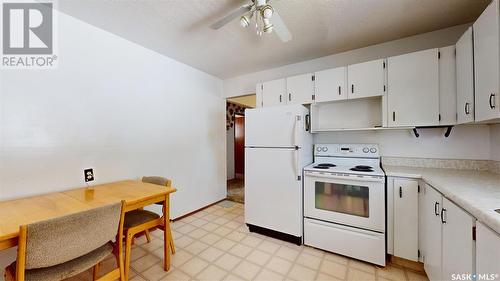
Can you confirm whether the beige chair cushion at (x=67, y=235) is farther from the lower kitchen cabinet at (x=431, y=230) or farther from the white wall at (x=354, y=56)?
the white wall at (x=354, y=56)

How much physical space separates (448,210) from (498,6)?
4.13 feet

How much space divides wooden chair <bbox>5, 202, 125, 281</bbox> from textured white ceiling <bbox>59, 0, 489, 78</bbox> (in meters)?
1.74

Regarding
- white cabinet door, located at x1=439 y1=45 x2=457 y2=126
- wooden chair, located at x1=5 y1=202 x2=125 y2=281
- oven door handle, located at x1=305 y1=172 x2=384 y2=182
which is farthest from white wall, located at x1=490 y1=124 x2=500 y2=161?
wooden chair, located at x1=5 y1=202 x2=125 y2=281

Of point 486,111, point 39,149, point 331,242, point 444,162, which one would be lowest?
point 331,242

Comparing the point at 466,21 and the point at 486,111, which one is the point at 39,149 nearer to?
the point at 486,111

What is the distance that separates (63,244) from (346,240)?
7.20ft

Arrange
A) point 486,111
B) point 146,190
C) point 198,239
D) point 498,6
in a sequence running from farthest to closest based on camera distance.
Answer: point 198,239 → point 146,190 → point 486,111 → point 498,6

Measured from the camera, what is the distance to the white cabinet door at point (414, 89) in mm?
1838

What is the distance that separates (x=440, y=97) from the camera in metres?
1.82

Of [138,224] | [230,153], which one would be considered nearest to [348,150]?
[138,224]

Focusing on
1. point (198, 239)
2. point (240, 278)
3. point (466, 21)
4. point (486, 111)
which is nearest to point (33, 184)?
point (198, 239)

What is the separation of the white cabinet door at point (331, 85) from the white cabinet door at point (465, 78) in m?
0.91

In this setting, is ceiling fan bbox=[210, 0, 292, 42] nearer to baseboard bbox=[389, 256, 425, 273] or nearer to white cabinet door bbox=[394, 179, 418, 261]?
white cabinet door bbox=[394, 179, 418, 261]

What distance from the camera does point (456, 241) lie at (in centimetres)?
108
